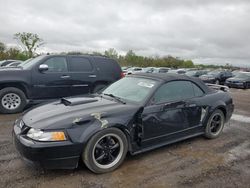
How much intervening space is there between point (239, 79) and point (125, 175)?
61.6 feet

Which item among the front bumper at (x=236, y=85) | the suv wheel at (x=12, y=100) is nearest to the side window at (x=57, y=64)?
the suv wheel at (x=12, y=100)

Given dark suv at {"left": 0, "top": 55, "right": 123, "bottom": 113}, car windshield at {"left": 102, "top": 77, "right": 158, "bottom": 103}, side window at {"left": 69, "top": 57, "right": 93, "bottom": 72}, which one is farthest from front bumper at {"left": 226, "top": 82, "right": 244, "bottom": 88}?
car windshield at {"left": 102, "top": 77, "right": 158, "bottom": 103}

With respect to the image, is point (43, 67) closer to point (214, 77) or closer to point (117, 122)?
point (117, 122)

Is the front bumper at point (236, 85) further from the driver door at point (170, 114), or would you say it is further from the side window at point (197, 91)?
the driver door at point (170, 114)

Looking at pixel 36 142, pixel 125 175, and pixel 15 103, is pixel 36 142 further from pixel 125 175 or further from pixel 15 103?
pixel 15 103

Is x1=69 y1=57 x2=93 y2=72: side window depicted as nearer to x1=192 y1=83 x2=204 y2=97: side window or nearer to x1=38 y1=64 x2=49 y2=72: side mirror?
x1=38 y1=64 x2=49 y2=72: side mirror

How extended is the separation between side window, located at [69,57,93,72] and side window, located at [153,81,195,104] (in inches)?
151

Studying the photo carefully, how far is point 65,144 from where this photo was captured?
9.50 ft

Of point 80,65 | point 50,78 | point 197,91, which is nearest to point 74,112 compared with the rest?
point 197,91

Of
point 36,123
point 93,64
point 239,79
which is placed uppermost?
point 93,64

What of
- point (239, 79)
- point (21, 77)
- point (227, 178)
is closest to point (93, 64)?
point (21, 77)

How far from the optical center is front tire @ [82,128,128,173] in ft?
10.1

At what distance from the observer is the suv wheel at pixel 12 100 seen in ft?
20.7

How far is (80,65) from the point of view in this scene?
287 inches
